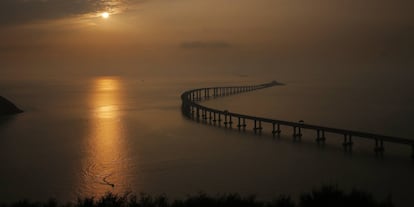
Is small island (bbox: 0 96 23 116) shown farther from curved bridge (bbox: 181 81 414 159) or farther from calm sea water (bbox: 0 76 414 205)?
curved bridge (bbox: 181 81 414 159)

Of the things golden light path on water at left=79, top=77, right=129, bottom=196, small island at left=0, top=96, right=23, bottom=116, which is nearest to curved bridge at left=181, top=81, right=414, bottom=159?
golden light path on water at left=79, top=77, right=129, bottom=196

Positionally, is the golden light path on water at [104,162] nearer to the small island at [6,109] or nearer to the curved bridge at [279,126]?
the curved bridge at [279,126]

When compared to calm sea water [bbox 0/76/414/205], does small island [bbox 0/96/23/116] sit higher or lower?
higher

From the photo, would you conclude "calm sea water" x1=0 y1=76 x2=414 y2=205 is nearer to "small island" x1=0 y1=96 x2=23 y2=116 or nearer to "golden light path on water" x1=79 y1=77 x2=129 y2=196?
"golden light path on water" x1=79 y1=77 x2=129 y2=196

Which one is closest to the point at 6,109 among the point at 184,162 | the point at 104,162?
the point at 104,162

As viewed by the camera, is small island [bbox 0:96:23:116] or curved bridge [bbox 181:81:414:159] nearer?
curved bridge [bbox 181:81:414:159]

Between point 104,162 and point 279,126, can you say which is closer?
point 104,162

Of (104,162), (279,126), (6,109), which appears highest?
(6,109)

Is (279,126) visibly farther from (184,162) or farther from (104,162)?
(104,162)

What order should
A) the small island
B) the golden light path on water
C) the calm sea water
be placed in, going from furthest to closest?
the small island, the golden light path on water, the calm sea water

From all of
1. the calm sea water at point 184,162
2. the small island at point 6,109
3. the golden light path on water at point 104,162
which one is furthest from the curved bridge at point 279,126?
the small island at point 6,109

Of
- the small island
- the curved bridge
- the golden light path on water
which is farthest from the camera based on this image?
the small island

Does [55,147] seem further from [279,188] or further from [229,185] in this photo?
[279,188]
